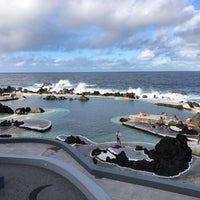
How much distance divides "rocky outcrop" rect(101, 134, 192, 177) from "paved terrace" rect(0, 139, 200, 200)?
649cm

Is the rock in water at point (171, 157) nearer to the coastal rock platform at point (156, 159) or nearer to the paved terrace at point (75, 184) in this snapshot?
the coastal rock platform at point (156, 159)

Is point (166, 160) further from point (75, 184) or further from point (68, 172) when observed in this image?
point (75, 184)

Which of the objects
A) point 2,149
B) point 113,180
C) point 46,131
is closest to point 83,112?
point 46,131

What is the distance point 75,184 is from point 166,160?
31.6 feet

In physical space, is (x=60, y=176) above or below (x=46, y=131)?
above

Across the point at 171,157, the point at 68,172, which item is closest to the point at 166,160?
the point at 171,157

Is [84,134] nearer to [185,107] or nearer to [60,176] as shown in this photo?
[60,176]

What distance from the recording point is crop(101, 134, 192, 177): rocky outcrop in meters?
17.2

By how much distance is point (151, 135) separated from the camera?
30.3 m

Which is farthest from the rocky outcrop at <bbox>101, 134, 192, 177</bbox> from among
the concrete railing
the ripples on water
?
the ripples on water

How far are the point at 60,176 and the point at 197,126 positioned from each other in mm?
25863

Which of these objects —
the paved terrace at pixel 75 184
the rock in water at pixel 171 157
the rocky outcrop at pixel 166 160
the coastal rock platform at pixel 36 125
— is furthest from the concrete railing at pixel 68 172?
the coastal rock platform at pixel 36 125

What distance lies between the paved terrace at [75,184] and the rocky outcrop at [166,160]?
649 cm

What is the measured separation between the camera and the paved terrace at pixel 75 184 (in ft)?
29.2
